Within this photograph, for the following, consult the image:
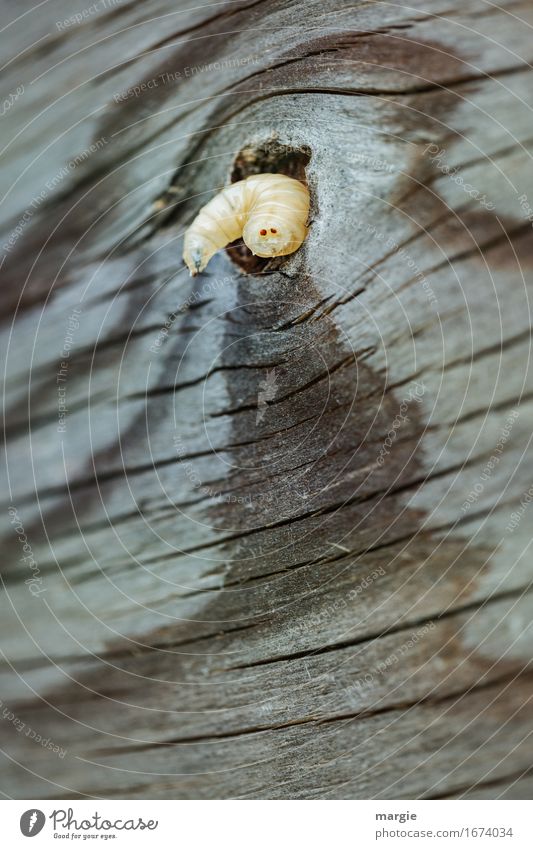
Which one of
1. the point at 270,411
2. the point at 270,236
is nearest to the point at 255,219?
the point at 270,236

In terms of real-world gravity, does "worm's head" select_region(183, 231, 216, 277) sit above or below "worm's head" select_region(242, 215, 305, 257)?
above

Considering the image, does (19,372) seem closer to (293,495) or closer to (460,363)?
(293,495)

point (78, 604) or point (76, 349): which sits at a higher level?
point (76, 349)

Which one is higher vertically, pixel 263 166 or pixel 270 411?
pixel 263 166

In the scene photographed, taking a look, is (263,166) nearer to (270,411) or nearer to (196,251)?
(196,251)

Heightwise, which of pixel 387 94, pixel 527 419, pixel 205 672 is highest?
pixel 387 94

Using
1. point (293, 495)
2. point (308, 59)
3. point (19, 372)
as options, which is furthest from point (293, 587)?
point (308, 59)
